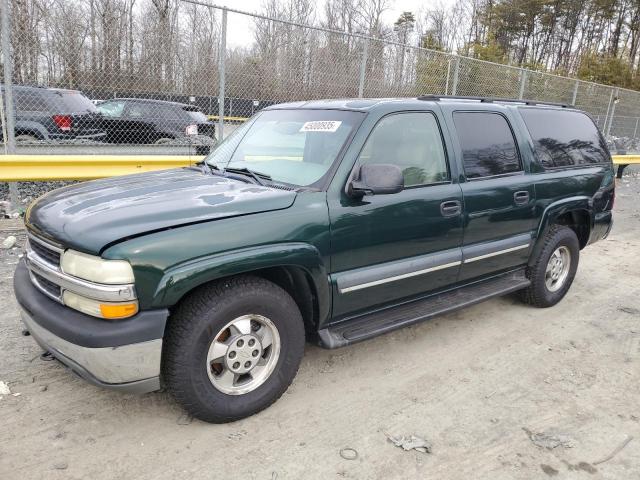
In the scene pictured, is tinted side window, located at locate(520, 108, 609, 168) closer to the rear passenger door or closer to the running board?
the rear passenger door

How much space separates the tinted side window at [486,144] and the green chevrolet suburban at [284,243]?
14mm

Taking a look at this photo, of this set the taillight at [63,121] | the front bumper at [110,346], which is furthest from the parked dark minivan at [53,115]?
the front bumper at [110,346]

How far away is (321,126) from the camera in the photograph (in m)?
3.46

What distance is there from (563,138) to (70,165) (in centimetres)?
553

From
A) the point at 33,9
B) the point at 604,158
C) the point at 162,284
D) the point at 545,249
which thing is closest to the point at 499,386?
the point at 545,249

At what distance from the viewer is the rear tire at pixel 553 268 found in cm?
462

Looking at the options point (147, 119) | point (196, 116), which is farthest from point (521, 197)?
point (147, 119)

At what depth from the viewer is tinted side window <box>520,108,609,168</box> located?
14.8 ft

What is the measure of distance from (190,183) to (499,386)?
2.46 m

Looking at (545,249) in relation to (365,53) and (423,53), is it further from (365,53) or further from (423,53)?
(423,53)

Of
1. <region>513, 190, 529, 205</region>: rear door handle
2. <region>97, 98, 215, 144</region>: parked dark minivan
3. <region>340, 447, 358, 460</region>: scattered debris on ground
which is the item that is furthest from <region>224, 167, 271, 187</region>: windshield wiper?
<region>97, 98, 215, 144</region>: parked dark minivan

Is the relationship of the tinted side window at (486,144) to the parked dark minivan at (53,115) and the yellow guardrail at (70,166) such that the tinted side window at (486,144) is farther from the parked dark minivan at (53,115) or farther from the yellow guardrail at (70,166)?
the parked dark minivan at (53,115)

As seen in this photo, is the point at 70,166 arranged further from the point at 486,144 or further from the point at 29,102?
the point at 486,144

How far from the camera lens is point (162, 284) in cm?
244
